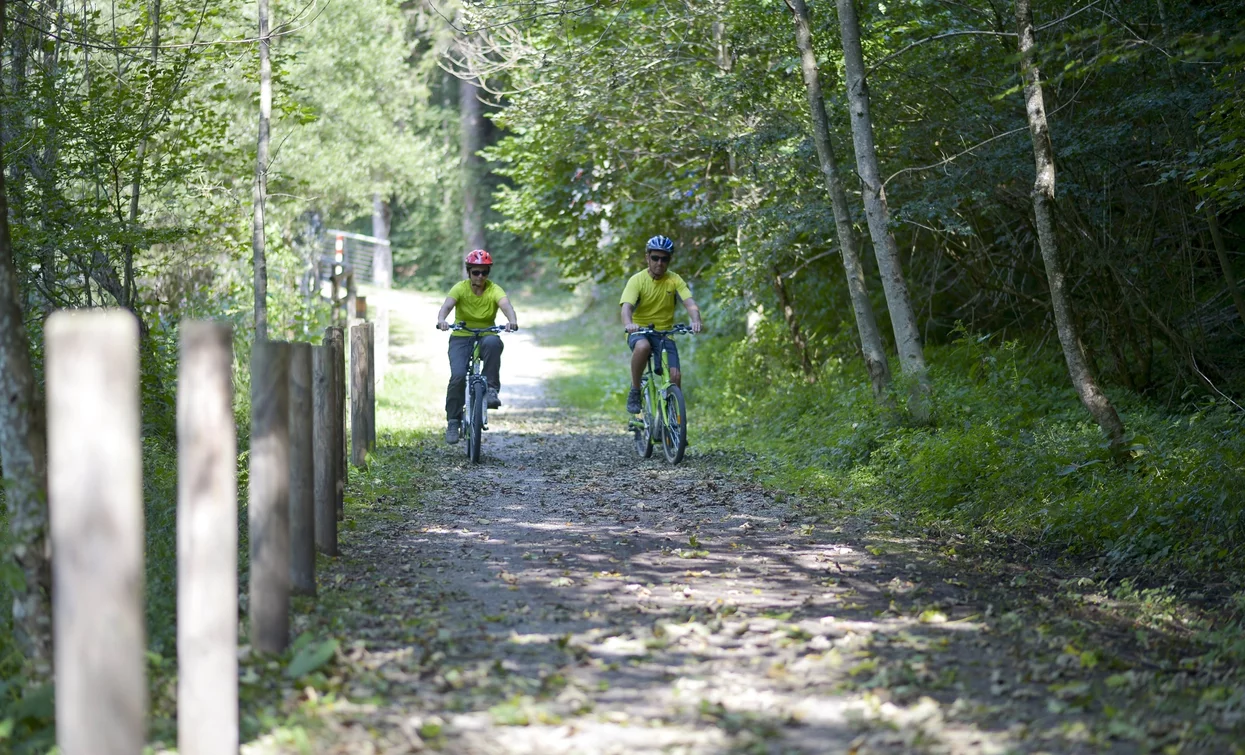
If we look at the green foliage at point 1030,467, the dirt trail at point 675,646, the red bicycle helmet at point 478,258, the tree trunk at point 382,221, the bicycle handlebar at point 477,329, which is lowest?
the dirt trail at point 675,646

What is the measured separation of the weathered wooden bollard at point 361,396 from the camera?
465 inches

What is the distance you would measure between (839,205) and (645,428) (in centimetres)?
313

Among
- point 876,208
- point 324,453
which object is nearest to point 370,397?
point 876,208

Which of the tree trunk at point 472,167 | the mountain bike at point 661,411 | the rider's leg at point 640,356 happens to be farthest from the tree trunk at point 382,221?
the rider's leg at point 640,356

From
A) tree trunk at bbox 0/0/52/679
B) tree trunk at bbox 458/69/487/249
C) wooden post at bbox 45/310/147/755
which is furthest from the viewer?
tree trunk at bbox 458/69/487/249

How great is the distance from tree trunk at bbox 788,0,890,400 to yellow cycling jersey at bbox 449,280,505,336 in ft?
11.7

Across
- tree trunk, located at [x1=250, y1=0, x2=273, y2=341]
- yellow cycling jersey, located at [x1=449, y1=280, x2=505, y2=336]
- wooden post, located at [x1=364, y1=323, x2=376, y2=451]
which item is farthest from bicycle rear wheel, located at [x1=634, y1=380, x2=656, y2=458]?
tree trunk, located at [x1=250, y1=0, x2=273, y2=341]

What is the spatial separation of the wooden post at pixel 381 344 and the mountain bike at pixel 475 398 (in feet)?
31.8

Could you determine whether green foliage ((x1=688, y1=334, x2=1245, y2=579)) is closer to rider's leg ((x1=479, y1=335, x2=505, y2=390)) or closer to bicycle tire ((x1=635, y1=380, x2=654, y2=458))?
bicycle tire ((x1=635, y1=380, x2=654, y2=458))

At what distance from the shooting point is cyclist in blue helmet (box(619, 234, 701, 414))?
516 inches

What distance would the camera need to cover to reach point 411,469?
12.1 meters

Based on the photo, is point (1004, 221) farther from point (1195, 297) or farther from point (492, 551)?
point (492, 551)

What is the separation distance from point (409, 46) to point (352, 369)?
23479 mm

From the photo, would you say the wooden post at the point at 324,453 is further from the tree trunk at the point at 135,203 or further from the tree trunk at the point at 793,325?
the tree trunk at the point at 793,325
